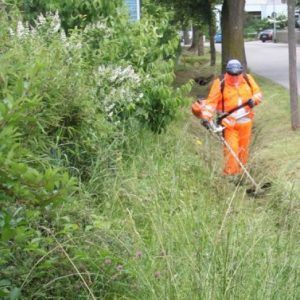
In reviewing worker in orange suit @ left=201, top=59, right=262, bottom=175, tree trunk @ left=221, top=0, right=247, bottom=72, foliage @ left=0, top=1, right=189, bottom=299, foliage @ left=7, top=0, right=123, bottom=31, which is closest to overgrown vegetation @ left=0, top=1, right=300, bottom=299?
foliage @ left=0, top=1, right=189, bottom=299

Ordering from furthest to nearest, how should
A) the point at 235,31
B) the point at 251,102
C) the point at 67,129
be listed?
the point at 235,31 → the point at 251,102 → the point at 67,129

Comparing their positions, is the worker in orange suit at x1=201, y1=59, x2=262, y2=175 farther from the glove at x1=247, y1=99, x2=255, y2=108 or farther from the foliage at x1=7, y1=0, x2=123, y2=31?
the foliage at x1=7, y1=0, x2=123, y2=31

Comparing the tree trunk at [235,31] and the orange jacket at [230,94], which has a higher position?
the tree trunk at [235,31]

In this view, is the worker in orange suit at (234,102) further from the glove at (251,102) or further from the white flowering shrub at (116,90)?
the white flowering shrub at (116,90)

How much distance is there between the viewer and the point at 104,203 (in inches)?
170

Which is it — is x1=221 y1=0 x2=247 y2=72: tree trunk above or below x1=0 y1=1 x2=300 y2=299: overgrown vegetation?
above

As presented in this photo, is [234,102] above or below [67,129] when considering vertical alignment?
below

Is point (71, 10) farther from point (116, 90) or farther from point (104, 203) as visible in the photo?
point (104, 203)

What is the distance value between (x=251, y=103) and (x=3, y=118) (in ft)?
18.9

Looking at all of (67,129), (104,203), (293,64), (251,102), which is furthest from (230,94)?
(104,203)

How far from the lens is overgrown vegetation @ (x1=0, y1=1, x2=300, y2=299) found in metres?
2.73

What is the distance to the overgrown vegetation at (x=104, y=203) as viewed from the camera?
2732mm

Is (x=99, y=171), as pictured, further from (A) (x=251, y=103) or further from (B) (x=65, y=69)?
(A) (x=251, y=103)

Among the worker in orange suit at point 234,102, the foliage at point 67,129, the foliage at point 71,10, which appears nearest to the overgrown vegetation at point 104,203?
the foliage at point 67,129
